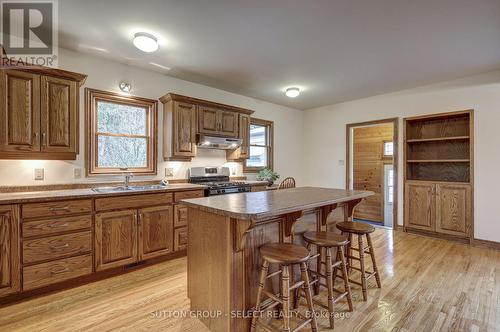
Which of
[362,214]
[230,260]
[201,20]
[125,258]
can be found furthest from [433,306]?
[362,214]

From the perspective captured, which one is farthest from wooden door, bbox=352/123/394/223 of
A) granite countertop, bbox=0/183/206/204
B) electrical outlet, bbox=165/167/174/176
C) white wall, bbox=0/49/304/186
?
granite countertop, bbox=0/183/206/204

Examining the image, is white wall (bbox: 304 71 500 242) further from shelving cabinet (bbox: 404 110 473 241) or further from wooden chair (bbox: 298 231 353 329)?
wooden chair (bbox: 298 231 353 329)

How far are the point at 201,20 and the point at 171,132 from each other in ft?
5.35

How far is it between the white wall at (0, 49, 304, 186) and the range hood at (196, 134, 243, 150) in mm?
177

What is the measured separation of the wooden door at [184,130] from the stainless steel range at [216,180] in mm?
403

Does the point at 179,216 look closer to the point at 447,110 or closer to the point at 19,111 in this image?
the point at 19,111

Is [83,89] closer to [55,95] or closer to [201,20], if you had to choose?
[55,95]

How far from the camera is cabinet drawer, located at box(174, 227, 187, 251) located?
3.19m

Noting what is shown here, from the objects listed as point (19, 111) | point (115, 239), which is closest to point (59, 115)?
point (19, 111)

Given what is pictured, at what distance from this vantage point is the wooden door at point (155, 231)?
292 centimetres

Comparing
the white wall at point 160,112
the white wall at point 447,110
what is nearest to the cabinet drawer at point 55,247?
the white wall at point 160,112

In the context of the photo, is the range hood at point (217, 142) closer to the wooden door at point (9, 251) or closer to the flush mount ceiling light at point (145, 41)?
the flush mount ceiling light at point (145, 41)

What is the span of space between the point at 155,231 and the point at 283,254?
193cm

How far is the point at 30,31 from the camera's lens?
8.45ft
